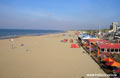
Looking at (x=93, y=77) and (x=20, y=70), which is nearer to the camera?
(x=93, y=77)

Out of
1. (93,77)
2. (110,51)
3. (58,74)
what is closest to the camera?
(93,77)

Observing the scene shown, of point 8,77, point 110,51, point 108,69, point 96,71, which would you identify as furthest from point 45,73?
point 110,51

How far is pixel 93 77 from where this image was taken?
728 cm

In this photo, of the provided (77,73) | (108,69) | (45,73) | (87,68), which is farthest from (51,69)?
(108,69)

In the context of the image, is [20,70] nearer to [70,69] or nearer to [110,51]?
[70,69]

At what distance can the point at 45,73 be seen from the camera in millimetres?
7922

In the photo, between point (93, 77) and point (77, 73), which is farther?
point (77, 73)

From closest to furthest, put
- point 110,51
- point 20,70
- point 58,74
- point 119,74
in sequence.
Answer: point 119,74 < point 58,74 < point 20,70 < point 110,51

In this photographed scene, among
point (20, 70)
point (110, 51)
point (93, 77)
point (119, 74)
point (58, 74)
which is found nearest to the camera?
point (119, 74)

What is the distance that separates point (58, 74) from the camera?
775 centimetres

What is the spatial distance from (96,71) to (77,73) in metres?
1.62

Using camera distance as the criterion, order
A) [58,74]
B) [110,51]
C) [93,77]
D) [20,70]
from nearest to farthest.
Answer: [93,77] → [58,74] → [20,70] → [110,51]

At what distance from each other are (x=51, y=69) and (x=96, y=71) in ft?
12.1

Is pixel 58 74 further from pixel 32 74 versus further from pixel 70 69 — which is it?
pixel 32 74
